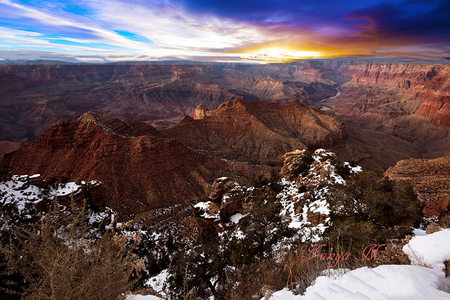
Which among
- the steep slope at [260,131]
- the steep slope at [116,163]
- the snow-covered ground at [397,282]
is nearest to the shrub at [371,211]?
the snow-covered ground at [397,282]

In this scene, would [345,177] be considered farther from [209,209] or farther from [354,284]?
[354,284]

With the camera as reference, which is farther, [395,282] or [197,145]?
[197,145]

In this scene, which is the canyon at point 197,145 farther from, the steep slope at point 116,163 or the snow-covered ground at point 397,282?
the snow-covered ground at point 397,282

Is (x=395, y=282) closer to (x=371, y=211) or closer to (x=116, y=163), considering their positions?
(x=371, y=211)

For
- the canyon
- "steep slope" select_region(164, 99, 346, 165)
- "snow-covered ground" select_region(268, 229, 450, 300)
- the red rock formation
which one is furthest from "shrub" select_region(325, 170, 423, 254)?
"steep slope" select_region(164, 99, 346, 165)

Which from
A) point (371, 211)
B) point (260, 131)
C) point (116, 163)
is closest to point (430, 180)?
point (371, 211)

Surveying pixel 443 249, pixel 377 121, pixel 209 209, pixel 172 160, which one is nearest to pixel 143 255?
pixel 209 209

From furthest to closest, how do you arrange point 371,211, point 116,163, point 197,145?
1. point 197,145
2. point 116,163
3. point 371,211
